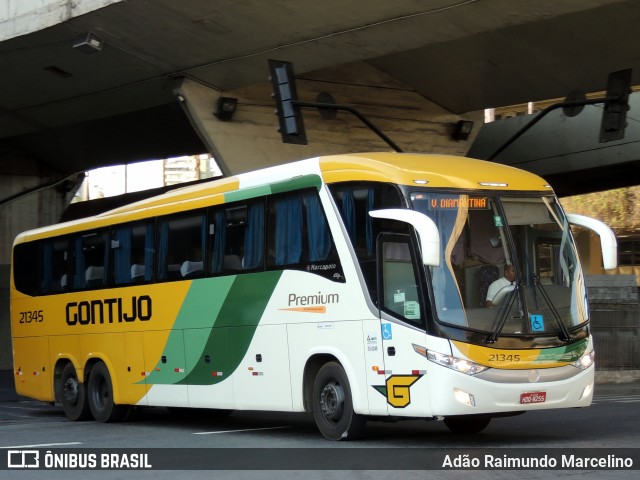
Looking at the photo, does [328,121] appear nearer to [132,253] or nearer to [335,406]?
[132,253]

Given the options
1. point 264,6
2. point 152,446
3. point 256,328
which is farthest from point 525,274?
point 264,6

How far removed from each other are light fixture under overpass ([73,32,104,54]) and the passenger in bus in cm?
1203

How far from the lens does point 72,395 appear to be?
19000 millimetres

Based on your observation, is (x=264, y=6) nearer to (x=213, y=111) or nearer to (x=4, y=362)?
(x=213, y=111)

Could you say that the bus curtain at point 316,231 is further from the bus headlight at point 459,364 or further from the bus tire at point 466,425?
the bus tire at point 466,425

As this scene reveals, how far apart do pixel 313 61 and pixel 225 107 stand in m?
2.66

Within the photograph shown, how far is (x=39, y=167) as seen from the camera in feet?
127

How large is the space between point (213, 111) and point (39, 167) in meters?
16.2

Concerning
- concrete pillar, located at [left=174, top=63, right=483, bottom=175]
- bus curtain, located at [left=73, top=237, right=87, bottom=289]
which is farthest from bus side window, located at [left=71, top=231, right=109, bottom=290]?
concrete pillar, located at [left=174, top=63, right=483, bottom=175]

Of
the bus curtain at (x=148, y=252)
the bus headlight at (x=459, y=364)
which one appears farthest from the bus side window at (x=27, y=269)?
the bus headlight at (x=459, y=364)

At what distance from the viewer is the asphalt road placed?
10.2 metres

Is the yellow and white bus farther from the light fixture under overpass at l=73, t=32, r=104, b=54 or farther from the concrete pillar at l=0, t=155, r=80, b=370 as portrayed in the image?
the concrete pillar at l=0, t=155, r=80, b=370

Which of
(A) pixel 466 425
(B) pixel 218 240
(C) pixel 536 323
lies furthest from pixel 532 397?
(B) pixel 218 240

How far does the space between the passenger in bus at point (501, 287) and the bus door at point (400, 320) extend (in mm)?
730
